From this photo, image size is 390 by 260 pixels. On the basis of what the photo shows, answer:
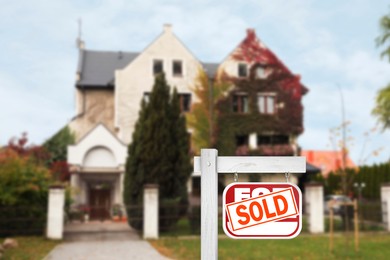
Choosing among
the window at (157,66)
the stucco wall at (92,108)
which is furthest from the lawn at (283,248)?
the stucco wall at (92,108)

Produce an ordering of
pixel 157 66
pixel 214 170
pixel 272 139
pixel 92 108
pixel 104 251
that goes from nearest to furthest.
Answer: pixel 214 170
pixel 104 251
pixel 157 66
pixel 272 139
pixel 92 108

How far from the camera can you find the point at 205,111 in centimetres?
3011

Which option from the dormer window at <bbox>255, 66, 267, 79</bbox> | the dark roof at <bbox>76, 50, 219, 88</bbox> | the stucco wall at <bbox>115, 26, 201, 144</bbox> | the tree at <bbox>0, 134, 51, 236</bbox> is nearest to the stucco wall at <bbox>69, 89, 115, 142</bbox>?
the dark roof at <bbox>76, 50, 219, 88</bbox>

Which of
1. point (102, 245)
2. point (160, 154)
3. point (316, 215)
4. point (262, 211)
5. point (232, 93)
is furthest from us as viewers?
point (232, 93)

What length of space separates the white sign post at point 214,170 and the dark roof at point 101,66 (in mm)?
26616

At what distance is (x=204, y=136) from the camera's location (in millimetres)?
29953

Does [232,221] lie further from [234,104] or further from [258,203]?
[234,104]

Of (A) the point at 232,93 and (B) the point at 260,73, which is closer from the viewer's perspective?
(A) the point at 232,93

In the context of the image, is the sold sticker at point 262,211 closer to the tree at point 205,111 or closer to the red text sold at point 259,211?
the red text sold at point 259,211

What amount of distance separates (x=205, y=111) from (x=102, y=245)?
51.0 ft

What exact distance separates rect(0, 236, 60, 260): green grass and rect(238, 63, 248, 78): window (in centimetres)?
1769

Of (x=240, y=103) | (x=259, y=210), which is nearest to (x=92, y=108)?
(x=240, y=103)

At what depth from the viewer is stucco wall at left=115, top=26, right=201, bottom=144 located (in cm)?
3008

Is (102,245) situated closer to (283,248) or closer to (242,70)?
(283,248)
